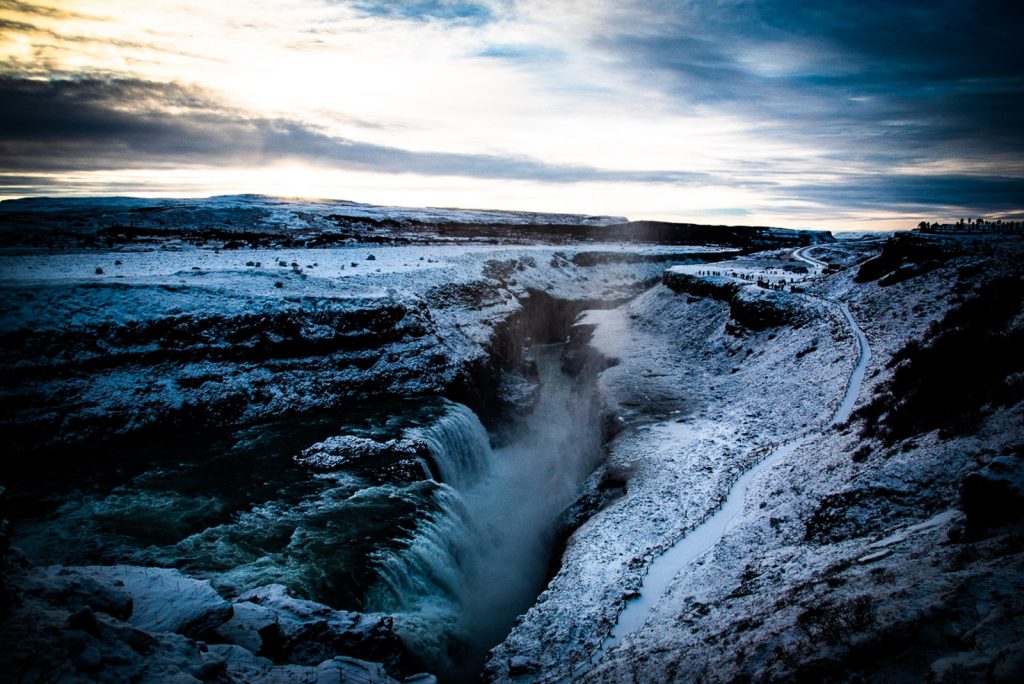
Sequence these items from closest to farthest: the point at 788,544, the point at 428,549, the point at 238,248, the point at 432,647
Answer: the point at 788,544 < the point at 432,647 < the point at 428,549 < the point at 238,248

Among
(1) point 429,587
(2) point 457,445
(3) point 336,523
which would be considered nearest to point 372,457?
(3) point 336,523

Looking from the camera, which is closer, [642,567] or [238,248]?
[642,567]

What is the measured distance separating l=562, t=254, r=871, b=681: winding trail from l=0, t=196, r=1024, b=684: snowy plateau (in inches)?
4.4

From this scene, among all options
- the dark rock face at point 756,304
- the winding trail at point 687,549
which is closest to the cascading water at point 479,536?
the winding trail at point 687,549

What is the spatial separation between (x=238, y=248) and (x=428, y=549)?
4517cm

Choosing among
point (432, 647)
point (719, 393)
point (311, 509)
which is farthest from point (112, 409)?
point (719, 393)

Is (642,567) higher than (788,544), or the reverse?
(788,544)

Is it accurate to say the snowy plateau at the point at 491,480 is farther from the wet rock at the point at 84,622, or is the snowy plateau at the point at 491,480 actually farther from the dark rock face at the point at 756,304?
the dark rock face at the point at 756,304

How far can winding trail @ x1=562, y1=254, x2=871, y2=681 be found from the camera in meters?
12.2

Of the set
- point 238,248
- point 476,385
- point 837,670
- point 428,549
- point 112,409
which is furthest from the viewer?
point 238,248

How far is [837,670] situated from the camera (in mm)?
6695

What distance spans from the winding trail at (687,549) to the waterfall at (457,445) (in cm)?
1135

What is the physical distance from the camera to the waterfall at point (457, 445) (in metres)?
23.2

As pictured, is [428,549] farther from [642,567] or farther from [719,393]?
[719,393]
